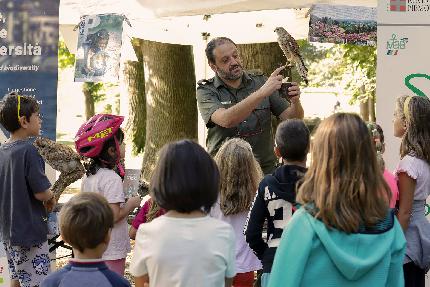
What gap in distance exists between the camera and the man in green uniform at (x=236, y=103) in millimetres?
5406

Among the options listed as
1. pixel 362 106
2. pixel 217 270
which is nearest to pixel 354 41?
pixel 217 270

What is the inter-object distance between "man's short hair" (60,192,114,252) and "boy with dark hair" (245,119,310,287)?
38.1 inches

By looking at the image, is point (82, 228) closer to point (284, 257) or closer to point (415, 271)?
point (284, 257)

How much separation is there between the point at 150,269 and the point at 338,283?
75 cm

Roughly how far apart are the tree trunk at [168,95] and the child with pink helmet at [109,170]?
255 inches

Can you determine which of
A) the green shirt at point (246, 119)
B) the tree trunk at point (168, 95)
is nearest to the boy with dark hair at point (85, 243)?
the green shirt at point (246, 119)

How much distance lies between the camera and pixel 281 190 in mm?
4090

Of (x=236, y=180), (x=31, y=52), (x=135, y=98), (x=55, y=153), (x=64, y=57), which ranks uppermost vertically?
(x=64, y=57)

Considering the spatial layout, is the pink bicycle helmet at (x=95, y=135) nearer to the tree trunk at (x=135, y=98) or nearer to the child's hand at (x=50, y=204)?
the child's hand at (x=50, y=204)

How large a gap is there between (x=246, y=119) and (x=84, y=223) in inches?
88.3

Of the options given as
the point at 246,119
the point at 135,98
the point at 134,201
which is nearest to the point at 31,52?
the point at 246,119

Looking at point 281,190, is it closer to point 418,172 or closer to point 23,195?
point 418,172

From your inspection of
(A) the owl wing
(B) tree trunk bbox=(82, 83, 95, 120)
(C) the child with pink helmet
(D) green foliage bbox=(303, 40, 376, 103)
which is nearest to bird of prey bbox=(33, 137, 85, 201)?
(A) the owl wing

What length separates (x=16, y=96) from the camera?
5.36 meters
